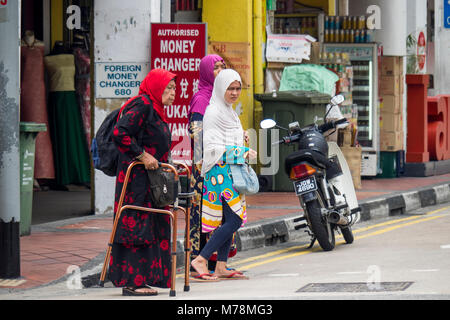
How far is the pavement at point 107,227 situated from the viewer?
8.65 metres

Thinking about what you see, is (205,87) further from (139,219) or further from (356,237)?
(356,237)

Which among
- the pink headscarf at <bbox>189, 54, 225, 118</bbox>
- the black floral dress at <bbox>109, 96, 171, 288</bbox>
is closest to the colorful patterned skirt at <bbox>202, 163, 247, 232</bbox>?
the pink headscarf at <bbox>189, 54, 225, 118</bbox>

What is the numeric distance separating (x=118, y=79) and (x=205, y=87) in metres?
3.68

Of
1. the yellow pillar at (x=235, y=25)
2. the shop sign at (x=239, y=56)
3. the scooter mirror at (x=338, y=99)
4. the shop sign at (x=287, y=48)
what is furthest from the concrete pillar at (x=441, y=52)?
the scooter mirror at (x=338, y=99)

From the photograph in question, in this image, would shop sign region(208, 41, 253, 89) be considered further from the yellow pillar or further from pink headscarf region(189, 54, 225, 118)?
pink headscarf region(189, 54, 225, 118)

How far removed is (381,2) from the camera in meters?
17.6

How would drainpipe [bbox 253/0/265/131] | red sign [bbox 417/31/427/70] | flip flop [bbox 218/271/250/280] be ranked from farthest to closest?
red sign [bbox 417/31/427/70], drainpipe [bbox 253/0/265/131], flip flop [bbox 218/271/250/280]

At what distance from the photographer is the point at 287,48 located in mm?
15719

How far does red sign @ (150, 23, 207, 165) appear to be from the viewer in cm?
1230

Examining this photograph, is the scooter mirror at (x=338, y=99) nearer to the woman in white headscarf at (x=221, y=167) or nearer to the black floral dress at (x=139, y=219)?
the woman in white headscarf at (x=221, y=167)

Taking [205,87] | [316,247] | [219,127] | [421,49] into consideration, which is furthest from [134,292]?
[421,49]

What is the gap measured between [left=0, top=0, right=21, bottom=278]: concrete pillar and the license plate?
278 centimetres
